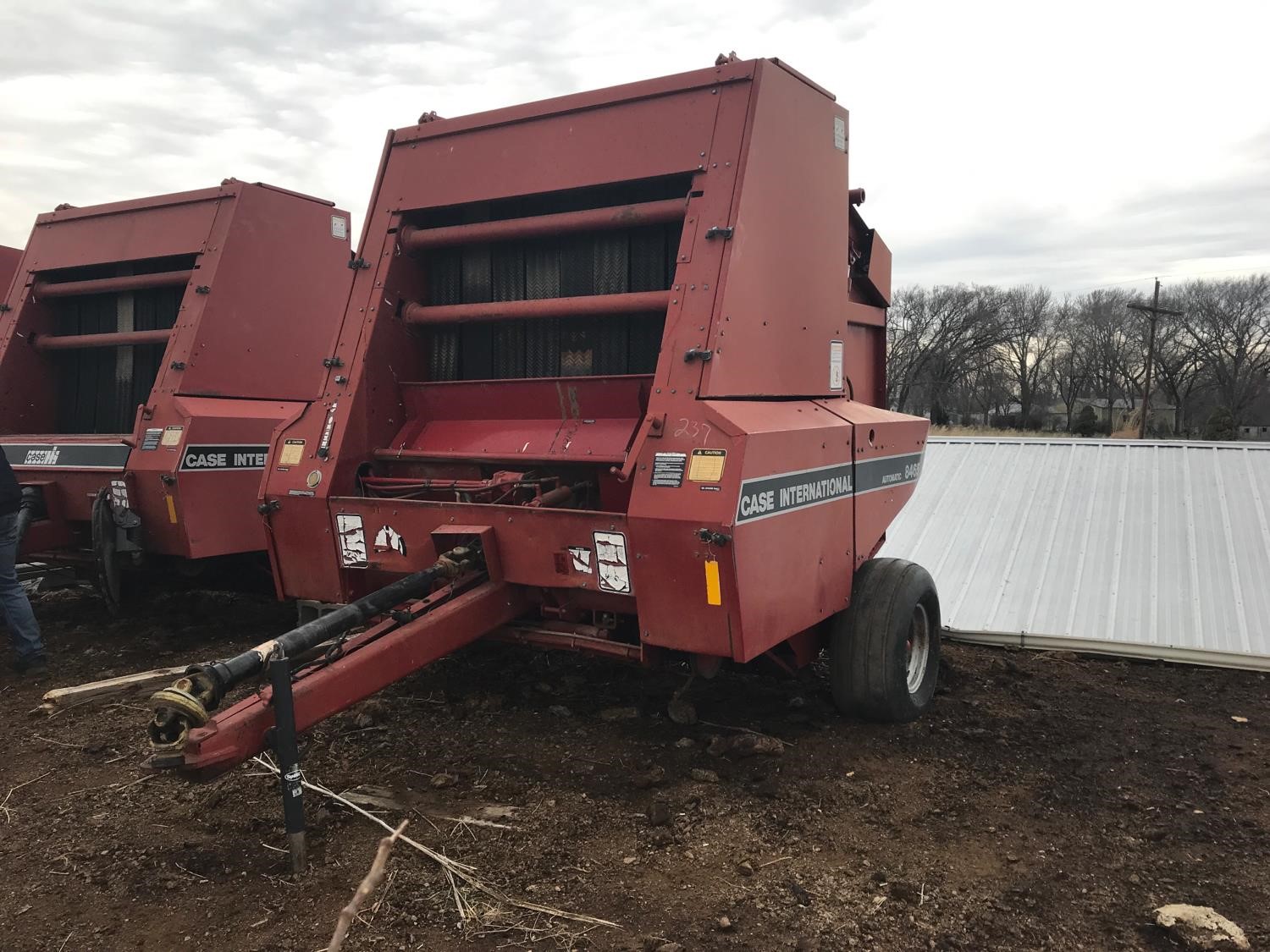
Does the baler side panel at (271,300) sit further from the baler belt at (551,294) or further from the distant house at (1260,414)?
the distant house at (1260,414)

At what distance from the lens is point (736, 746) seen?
3811 millimetres

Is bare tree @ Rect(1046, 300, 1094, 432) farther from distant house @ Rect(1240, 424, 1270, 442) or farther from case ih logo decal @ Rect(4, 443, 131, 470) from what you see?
case ih logo decal @ Rect(4, 443, 131, 470)

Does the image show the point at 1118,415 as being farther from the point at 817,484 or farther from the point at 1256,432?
the point at 817,484

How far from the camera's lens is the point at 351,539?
4145mm

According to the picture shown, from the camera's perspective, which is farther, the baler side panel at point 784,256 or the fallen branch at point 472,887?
the baler side panel at point 784,256

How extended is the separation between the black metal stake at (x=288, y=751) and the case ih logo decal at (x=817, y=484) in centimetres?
153

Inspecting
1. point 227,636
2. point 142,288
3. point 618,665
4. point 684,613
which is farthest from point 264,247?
point 684,613

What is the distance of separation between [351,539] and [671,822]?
191 centimetres

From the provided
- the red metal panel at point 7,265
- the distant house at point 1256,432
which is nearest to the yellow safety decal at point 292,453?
the red metal panel at point 7,265

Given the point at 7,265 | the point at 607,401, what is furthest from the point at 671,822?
the point at 7,265

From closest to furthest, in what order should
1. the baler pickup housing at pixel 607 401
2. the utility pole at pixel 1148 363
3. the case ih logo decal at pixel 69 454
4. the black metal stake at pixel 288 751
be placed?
the black metal stake at pixel 288 751 → the baler pickup housing at pixel 607 401 → the case ih logo decal at pixel 69 454 → the utility pole at pixel 1148 363

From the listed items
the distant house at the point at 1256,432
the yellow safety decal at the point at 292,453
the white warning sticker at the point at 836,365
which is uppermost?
the white warning sticker at the point at 836,365

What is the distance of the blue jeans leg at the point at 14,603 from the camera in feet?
17.3

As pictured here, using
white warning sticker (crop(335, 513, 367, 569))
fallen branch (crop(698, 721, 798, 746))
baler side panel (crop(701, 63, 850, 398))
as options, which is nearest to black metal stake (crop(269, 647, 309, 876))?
white warning sticker (crop(335, 513, 367, 569))
